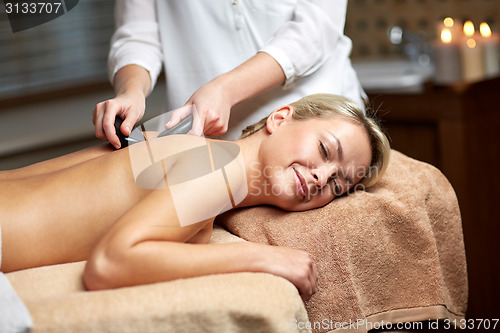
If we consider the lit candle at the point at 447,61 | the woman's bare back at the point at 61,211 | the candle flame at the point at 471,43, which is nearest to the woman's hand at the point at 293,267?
the woman's bare back at the point at 61,211

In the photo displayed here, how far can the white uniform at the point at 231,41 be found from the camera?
49.3 inches

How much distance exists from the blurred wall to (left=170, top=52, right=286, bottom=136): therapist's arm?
1512mm

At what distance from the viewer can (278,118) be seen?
3.85 feet

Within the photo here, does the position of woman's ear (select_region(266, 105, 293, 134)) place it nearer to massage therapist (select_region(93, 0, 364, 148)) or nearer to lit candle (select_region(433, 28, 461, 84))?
massage therapist (select_region(93, 0, 364, 148))

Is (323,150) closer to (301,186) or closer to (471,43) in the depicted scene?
(301,186)

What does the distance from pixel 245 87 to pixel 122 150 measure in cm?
28

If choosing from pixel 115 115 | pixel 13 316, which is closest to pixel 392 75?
pixel 115 115

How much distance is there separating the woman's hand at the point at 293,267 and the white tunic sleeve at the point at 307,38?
17.7 inches

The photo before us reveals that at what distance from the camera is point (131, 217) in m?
0.85

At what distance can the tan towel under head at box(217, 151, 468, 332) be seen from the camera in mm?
981

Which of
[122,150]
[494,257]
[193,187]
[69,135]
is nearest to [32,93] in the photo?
[69,135]

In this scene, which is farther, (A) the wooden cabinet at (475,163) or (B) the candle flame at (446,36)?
(B) the candle flame at (446,36)

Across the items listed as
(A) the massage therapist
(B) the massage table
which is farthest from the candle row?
(B) the massage table

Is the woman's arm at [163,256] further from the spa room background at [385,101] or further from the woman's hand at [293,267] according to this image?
the spa room background at [385,101]
